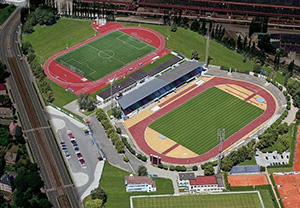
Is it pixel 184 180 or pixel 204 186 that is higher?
pixel 184 180

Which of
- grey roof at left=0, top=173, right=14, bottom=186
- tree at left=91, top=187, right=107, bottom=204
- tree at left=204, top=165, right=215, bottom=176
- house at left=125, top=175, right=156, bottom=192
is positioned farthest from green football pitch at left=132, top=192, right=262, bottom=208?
grey roof at left=0, top=173, right=14, bottom=186

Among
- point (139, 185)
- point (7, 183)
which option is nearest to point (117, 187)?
point (139, 185)

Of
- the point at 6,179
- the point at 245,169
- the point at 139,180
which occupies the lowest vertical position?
the point at 139,180

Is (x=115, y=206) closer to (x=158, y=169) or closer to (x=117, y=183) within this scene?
(x=117, y=183)

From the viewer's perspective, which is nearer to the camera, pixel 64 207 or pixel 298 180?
pixel 64 207

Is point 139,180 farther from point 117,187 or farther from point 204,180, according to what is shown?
point 204,180

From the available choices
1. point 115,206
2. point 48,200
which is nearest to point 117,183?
point 115,206
